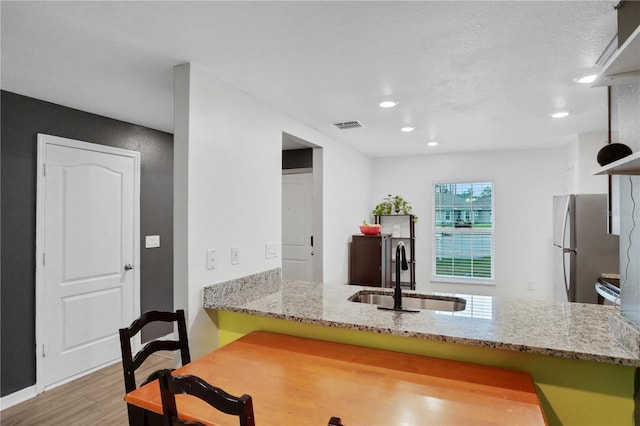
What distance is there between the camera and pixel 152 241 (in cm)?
374

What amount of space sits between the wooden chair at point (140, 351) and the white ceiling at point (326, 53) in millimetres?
1456

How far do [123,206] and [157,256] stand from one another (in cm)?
66

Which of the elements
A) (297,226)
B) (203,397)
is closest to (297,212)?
(297,226)

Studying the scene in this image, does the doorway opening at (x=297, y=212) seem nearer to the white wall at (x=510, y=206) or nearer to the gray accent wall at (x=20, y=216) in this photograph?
the white wall at (x=510, y=206)

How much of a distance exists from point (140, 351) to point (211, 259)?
28.8 inches

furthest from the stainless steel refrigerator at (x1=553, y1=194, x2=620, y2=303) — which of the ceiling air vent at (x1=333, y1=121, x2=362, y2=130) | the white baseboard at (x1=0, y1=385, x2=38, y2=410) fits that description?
the white baseboard at (x1=0, y1=385, x2=38, y2=410)

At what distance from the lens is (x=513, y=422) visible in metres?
1.14

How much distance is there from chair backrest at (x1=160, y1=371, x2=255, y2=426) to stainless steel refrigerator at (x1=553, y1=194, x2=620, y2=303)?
3.58 m

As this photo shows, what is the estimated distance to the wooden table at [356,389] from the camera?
3.88 ft

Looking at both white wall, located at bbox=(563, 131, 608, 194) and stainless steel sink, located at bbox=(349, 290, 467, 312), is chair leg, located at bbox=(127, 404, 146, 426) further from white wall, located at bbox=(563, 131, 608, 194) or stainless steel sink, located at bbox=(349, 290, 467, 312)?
white wall, located at bbox=(563, 131, 608, 194)

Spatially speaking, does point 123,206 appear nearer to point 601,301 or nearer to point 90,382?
point 90,382

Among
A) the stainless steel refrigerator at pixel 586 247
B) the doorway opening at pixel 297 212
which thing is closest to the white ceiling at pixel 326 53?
the stainless steel refrigerator at pixel 586 247

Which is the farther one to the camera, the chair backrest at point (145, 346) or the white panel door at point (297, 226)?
the white panel door at point (297, 226)

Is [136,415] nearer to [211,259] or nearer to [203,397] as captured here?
[203,397]
